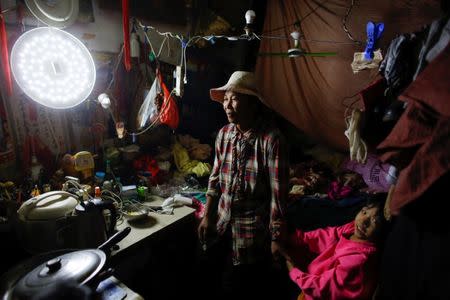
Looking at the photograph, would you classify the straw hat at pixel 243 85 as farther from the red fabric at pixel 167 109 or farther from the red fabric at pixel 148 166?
the red fabric at pixel 148 166

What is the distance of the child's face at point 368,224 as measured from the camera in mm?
1536

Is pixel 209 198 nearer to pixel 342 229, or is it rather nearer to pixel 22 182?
pixel 342 229

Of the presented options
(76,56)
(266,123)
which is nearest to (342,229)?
(266,123)

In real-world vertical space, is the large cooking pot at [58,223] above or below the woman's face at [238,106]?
below

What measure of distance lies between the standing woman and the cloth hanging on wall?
140cm

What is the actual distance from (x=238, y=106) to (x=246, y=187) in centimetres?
59

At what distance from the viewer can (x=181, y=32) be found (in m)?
3.67

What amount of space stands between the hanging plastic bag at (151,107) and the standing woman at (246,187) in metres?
0.99

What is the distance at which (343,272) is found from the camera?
1529 mm

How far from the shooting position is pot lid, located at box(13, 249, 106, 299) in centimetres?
92

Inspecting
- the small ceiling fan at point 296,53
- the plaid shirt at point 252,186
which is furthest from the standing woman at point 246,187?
the small ceiling fan at point 296,53

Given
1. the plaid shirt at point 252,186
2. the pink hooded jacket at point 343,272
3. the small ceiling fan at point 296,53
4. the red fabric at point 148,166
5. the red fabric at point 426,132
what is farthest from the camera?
the red fabric at point 148,166

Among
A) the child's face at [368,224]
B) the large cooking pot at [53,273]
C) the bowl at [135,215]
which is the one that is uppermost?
the large cooking pot at [53,273]

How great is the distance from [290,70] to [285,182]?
1.99 metres
